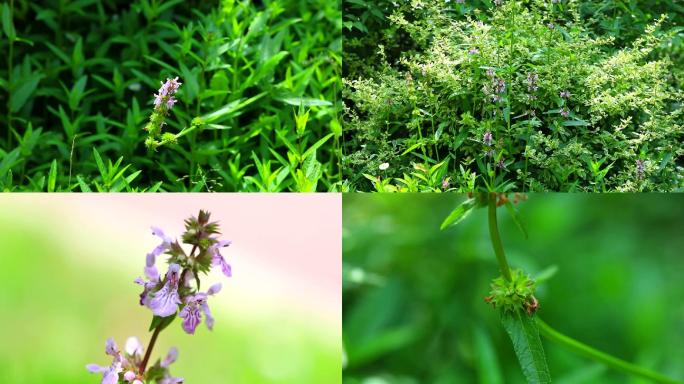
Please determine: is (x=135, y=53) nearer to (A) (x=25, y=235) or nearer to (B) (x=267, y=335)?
(A) (x=25, y=235)

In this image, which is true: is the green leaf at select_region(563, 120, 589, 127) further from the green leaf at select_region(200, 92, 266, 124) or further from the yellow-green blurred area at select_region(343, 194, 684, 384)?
the green leaf at select_region(200, 92, 266, 124)

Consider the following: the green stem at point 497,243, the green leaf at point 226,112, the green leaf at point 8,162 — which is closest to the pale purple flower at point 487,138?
the green stem at point 497,243

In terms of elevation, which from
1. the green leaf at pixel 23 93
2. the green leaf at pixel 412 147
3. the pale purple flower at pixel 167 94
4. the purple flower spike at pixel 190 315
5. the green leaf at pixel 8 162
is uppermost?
the green leaf at pixel 23 93

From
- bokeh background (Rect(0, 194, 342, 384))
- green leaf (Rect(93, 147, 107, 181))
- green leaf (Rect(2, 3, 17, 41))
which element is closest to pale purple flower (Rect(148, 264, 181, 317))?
bokeh background (Rect(0, 194, 342, 384))

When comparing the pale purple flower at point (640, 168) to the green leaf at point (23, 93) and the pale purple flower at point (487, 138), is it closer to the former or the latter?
the pale purple flower at point (487, 138)

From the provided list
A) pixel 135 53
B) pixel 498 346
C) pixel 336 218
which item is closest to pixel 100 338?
pixel 336 218
